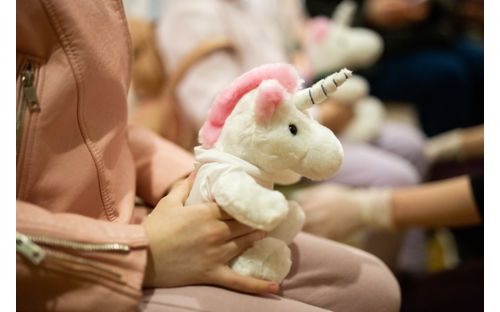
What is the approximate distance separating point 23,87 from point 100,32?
11 cm

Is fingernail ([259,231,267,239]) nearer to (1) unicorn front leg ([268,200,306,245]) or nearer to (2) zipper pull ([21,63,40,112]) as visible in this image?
(1) unicorn front leg ([268,200,306,245])

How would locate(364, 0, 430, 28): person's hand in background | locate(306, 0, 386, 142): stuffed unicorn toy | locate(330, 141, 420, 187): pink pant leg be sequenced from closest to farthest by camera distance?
locate(330, 141, 420, 187): pink pant leg, locate(306, 0, 386, 142): stuffed unicorn toy, locate(364, 0, 430, 28): person's hand in background

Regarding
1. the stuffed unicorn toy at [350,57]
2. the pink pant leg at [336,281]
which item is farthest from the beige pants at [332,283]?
the stuffed unicorn toy at [350,57]

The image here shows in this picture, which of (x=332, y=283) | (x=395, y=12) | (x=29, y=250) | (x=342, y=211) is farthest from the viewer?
(x=395, y=12)

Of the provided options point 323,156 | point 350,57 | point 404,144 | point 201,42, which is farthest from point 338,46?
point 323,156

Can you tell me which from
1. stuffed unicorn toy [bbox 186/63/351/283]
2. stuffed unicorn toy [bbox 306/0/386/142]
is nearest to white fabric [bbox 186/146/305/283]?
stuffed unicorn toy [bbox 186/63/351/283]

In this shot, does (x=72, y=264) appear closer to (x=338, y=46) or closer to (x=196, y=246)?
(x=196, y=246)

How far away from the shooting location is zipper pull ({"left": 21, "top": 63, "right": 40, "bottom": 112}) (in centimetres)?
57

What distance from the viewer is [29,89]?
0.57m

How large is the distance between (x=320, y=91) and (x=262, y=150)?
9 cm

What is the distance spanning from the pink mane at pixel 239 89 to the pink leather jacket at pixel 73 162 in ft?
0.37

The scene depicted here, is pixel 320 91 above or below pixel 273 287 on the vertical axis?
above

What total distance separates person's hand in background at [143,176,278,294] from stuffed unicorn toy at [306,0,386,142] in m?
0.92

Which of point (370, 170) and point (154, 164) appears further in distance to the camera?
point (370, 170)
